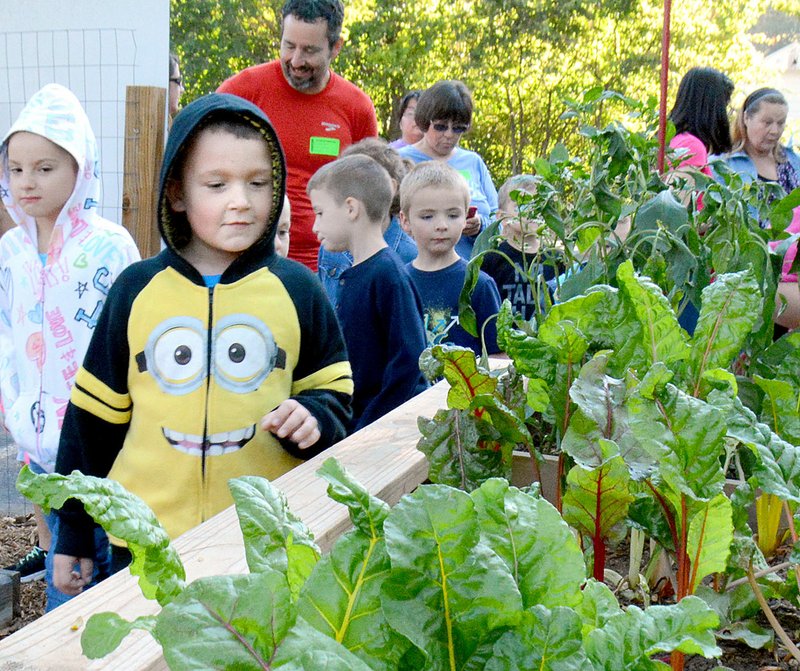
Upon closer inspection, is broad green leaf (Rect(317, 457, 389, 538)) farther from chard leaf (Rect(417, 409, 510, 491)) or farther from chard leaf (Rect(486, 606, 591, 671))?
chard leaf (Rect(417, 409, 510, 491))

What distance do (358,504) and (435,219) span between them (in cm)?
353

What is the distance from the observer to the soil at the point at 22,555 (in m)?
3.67

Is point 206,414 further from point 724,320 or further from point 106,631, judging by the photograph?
point 106,631

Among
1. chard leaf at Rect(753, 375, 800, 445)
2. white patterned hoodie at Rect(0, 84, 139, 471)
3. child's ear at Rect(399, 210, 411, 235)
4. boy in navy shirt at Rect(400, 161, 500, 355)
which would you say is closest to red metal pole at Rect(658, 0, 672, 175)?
chard leaf at Rect(753, 375, 800, 445)

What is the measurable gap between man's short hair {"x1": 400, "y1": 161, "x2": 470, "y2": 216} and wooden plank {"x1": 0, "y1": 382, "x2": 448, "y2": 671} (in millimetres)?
2252

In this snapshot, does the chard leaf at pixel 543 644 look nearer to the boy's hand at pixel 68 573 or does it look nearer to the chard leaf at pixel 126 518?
the chard leaf at pixel 126 518

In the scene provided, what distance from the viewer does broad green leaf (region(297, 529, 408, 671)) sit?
0.72 meters

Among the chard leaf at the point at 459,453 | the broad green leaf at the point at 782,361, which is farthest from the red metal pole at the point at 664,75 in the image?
the chard leaf at the point at 459,453

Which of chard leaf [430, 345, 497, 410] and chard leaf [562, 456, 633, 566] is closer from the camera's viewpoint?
chard leaf [562, 456, 633, 566]

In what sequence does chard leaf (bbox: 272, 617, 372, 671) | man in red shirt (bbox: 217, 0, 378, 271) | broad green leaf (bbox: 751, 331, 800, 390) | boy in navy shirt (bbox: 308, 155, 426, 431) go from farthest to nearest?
man in red shirt (bbox: 217, 0, 378, 271) < boy in navy shirt (bbox: 308, 155, 426, 431) < broad green leaf (bbox: 751, 331, 800, 390) < chard leaf (bbox: 272, 617, 372, 671)

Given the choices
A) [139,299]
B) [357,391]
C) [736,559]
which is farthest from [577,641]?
[357,391]

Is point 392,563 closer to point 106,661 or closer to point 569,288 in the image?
point 106,661

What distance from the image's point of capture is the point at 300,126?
521cm

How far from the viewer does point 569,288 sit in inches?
72.7
